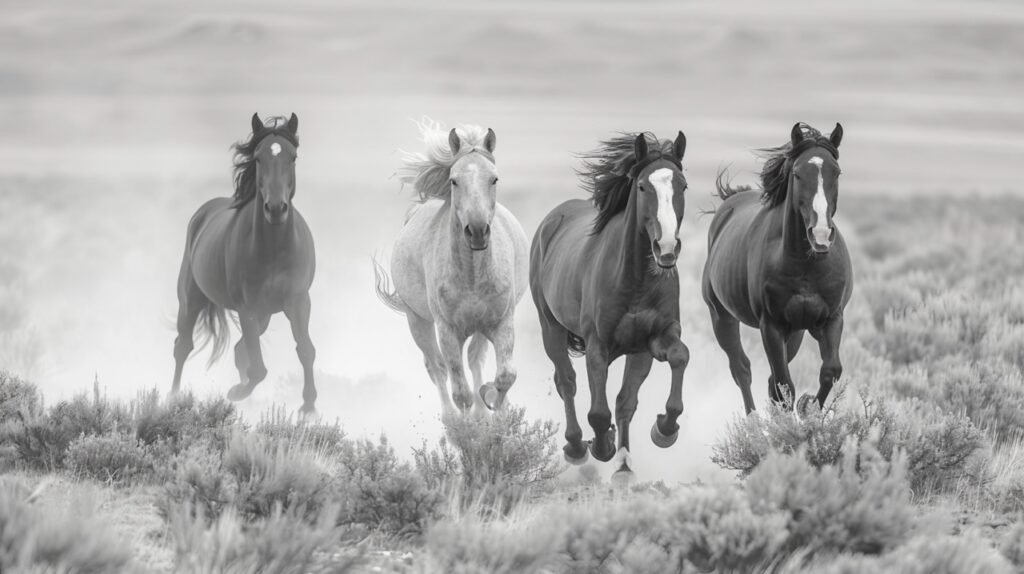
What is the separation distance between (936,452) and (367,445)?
3.95m

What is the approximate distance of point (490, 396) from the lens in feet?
31.6

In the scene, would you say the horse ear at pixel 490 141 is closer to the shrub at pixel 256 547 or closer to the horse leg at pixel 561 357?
the horse leg at pixel 561 357

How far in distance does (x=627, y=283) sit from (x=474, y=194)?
1.23 m

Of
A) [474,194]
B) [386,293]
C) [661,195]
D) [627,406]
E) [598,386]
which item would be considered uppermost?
[474,194]

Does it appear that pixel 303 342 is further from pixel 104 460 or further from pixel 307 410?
pixel 104 460

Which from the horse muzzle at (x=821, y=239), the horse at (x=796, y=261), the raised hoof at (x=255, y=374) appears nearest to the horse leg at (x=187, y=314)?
the raised hoof at (x=255, y=374)

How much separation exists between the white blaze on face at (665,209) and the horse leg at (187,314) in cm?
670

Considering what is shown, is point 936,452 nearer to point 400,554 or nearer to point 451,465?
point 451,465

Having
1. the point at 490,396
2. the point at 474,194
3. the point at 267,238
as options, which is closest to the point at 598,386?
the point at 490,396

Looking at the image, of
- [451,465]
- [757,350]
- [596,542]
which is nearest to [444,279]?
[451,465]

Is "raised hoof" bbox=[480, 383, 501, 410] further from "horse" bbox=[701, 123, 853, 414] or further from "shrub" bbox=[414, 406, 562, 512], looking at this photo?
"horse" bbox=[701, 123, 853, 414]

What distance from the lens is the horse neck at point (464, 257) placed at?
9.51 meters

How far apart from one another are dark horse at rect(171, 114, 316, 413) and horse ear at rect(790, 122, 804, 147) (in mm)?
4313

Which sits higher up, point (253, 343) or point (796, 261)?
A: point (796, 261)
